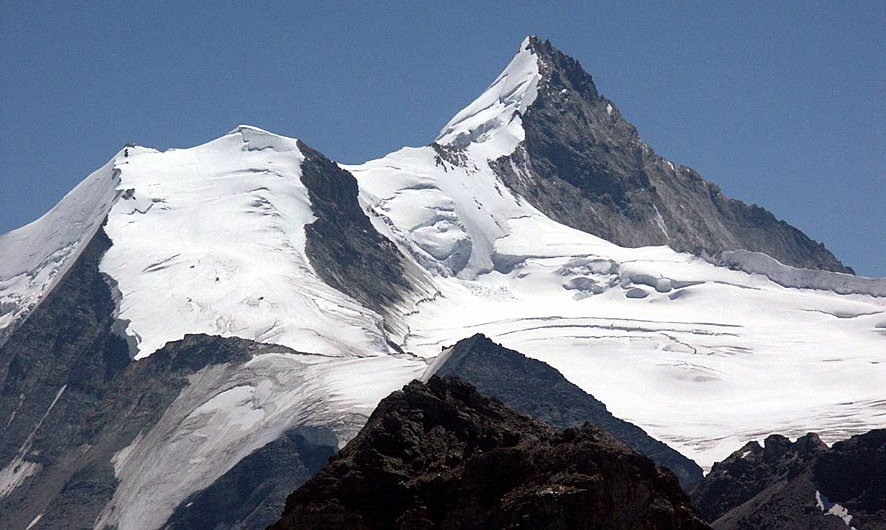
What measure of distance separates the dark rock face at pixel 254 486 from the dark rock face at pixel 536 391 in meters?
13.9

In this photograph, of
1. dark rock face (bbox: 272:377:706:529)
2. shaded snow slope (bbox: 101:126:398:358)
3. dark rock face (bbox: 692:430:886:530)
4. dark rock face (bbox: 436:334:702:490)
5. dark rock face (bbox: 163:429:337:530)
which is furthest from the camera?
shaded snow slope (bbox: 101:126:398:358)

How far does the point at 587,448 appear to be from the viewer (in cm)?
4503

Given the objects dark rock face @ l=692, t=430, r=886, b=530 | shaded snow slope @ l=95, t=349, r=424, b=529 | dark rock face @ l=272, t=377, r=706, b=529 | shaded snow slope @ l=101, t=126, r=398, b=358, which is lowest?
dark rock face @ l=272, t=377, r=706, b=529

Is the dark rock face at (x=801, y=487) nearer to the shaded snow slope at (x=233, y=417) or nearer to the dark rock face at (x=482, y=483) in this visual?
the shaded snow slope at (x=233, y=417)

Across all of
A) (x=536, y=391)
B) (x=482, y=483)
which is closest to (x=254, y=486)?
(x=536, y=391)

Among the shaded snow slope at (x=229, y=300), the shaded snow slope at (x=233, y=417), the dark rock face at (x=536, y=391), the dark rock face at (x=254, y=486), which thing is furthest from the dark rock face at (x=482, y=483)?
the shaded snow slope at (x=229, y=300)

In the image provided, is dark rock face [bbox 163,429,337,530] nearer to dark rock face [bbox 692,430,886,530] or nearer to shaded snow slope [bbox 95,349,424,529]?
shaded snow slope [bbox 95,349,424,529]

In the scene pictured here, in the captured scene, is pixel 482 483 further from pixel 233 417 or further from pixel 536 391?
pixel 536 391

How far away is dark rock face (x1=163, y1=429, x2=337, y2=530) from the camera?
13588 centimetres

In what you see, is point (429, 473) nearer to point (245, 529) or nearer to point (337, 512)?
point (337, 512)

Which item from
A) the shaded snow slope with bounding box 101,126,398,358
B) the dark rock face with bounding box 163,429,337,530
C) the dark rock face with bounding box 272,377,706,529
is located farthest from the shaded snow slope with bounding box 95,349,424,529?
the dark rock face with bounding box 272,377,706,529

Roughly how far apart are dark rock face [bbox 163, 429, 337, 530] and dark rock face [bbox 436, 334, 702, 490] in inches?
546

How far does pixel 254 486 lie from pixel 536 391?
27792 millimetres

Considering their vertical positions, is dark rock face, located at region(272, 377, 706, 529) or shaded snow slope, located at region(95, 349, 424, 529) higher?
shaded snow slope, located at region(95, 349, 424, 529)
